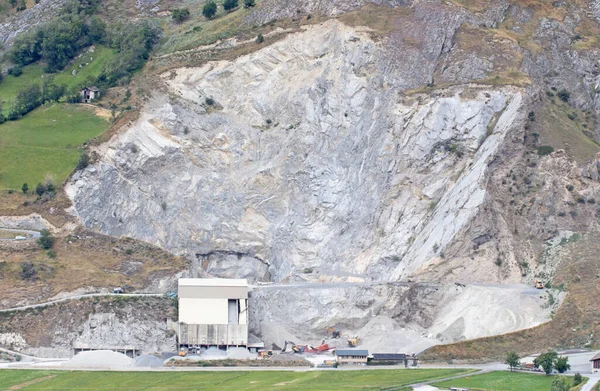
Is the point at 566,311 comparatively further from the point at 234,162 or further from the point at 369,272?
the point at 234,162

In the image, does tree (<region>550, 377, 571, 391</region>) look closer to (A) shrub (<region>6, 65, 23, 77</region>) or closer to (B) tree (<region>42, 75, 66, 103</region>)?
(B) tree (<region>42, 75, 66, 103</region>)

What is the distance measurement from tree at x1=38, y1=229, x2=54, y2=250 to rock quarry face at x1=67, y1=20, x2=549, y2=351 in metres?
4.80

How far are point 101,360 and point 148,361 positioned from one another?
A: 3530 millimetres

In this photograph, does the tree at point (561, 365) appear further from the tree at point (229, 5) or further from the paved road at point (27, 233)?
the tree at point (229, 5)

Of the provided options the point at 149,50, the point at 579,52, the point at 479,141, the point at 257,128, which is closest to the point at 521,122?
the point at 479,141

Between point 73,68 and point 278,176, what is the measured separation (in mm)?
36036

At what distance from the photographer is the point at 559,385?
89.6 m

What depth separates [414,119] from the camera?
127 meters

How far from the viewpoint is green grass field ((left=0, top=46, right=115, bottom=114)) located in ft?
493

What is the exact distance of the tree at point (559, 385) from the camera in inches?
3512

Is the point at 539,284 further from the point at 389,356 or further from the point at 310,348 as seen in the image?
the point at 310,348

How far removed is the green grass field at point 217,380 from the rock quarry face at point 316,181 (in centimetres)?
1109

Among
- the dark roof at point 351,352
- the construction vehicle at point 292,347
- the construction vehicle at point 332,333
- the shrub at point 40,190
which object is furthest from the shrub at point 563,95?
the shrub at point 40,190

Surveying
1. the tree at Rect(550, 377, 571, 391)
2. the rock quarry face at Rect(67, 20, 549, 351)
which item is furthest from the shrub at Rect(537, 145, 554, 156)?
the tree at Rect(550, 377, 571, 391)
